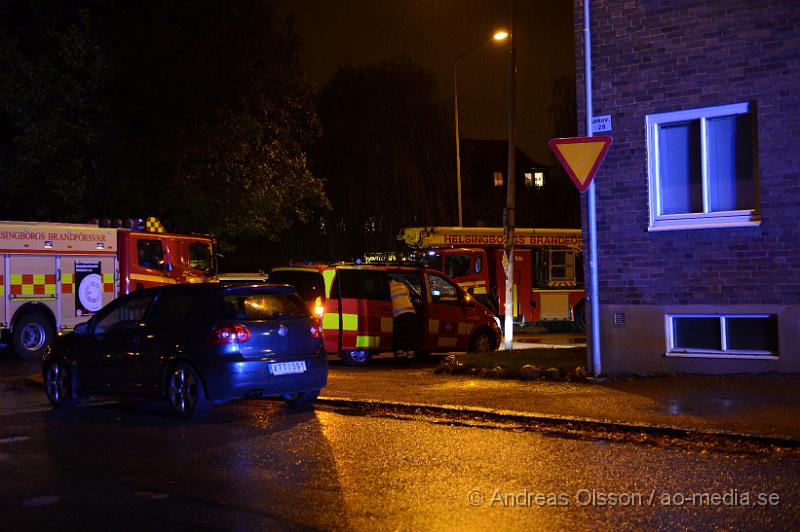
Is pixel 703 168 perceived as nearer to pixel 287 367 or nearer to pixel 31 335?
pixel 287 367

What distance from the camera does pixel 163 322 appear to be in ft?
35.3

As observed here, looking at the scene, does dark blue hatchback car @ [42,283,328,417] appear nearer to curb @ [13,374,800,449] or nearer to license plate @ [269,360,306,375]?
license plate @ [269,360,306,375]

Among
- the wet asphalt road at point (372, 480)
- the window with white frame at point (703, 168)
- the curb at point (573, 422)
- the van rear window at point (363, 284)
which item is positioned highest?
the window with white frame at point (703, 168)

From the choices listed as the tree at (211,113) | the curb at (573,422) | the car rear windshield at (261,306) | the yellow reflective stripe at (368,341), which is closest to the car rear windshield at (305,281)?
the yellow reflective stripe at (368,341)

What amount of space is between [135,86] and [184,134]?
1.75 m

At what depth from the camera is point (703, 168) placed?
1181cm

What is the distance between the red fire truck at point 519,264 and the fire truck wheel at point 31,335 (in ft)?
32.4

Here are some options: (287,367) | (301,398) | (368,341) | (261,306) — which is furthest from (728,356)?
(368,341)

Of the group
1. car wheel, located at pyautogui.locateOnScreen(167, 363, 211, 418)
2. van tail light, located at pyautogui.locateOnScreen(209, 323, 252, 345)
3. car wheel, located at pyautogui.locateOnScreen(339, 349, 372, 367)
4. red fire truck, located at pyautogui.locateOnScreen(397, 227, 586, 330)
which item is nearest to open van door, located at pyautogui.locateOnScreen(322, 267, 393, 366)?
car wheel, located at pyautogui.locateOnScreen(339, 349, 372, 367)

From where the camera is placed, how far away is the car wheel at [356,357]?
16250 millimetres

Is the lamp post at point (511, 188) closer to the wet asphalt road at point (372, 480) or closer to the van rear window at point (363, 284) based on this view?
the van rear window at point (363, 284)

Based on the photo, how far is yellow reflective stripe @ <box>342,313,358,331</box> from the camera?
622 inches

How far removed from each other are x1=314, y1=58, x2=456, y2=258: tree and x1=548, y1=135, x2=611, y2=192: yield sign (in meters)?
23.8

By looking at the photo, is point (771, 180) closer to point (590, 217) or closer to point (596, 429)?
point (590, 217)
